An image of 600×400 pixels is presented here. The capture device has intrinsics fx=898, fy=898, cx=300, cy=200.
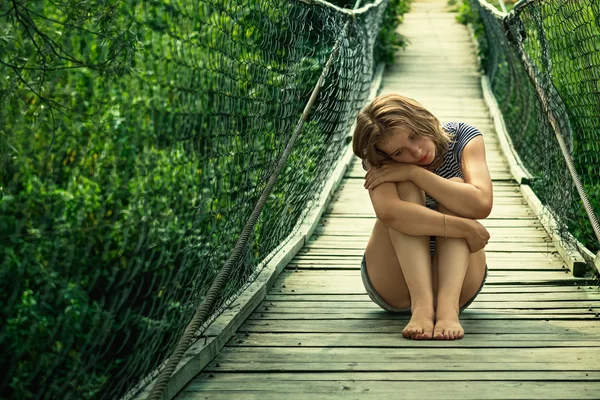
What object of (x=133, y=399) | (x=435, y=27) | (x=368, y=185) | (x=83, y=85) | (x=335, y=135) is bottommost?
(x=435, y=27)

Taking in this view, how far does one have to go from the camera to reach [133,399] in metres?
1.83

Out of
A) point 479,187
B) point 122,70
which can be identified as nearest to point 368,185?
point 479,187

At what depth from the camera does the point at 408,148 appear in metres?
2.36

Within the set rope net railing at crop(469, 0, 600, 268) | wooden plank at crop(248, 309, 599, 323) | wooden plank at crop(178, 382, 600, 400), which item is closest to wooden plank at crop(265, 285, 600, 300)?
wooden plank at crop(248, 309, 599, 323)

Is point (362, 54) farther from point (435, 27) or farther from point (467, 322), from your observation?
point (435, 27)

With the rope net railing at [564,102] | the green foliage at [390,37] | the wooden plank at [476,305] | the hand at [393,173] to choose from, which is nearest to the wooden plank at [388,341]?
the wooden plank at [476,305]

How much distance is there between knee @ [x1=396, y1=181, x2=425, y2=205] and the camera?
2412mm

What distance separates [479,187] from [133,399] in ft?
3.61

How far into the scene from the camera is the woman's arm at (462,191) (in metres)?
2.38

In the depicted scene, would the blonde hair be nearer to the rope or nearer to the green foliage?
the rope

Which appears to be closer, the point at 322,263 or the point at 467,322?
the point at 467,322

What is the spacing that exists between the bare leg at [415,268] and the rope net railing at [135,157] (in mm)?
510

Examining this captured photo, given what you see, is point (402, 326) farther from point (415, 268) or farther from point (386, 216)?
point (386, 216)

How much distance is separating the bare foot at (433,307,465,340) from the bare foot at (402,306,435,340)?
2 cm
